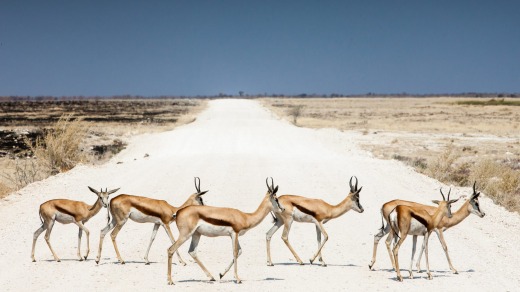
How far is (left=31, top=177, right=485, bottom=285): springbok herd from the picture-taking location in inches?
379

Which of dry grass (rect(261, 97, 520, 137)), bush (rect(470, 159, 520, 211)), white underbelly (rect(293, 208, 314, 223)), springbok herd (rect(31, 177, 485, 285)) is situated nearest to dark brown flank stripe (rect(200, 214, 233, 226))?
springbok herd (rect(31, 177, 485, 285))

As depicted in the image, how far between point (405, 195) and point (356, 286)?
26.0ft

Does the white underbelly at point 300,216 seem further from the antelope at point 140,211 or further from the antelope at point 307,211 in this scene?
the antelope at point 140,211

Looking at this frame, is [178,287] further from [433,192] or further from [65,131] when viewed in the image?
[65,131]

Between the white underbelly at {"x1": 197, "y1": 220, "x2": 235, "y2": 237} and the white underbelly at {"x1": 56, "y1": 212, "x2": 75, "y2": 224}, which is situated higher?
the white underbelly at {"x1": 197, "y1": 220, "x2": 235, "y2": 237}

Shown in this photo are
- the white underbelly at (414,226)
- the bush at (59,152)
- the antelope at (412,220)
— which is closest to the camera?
the antelope at (412,220)

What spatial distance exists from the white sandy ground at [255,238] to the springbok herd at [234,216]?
0.37m

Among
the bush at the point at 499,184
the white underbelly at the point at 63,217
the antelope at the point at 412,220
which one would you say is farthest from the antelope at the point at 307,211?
the bush at the point at 499,184

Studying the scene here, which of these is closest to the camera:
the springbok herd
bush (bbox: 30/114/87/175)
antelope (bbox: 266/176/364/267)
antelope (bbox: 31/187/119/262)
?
the springbok herd

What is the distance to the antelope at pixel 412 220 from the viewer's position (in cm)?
1000

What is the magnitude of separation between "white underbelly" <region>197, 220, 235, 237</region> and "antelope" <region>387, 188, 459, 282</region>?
297 centimetres

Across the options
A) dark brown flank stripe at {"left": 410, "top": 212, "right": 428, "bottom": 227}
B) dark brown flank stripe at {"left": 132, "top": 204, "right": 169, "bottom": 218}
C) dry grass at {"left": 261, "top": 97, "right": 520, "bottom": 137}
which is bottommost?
dry grass at {"left": 261, "top": 97, "right": 520, "bottom": 137}

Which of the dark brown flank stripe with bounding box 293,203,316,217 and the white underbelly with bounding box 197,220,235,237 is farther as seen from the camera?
the dark brown flank stripe with bounding box 293,203,316,217

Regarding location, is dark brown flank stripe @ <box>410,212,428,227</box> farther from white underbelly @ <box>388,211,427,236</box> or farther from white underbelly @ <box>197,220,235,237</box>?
white underbelly @ <box>197,220,235,237</box>
